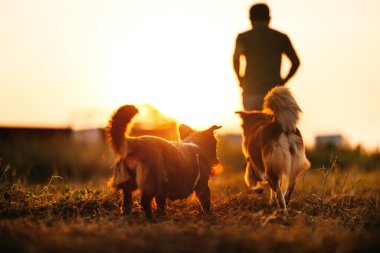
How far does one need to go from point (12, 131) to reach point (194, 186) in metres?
14.5

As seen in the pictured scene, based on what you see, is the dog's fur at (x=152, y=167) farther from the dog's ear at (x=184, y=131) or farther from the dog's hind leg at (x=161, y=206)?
the dog's ear at (x=184, y=131)

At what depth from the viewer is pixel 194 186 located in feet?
21.4

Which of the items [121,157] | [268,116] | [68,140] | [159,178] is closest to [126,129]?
[121,157]

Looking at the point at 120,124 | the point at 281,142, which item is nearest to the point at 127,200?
the point at 120,124

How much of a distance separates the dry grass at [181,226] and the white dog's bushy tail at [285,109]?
1133mm

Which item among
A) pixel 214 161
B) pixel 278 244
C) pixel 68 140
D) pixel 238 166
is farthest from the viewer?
pixel 68 140

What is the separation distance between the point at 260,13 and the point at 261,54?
0.65 meters

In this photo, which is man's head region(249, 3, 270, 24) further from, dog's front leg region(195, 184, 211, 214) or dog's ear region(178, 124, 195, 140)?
dog's front leg region(195, 184, 211, 214)

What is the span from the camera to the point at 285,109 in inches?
262

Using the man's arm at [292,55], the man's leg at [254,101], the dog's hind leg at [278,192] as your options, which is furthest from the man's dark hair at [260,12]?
the dog's hind leg at [278,192]

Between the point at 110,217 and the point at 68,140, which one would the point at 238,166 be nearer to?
the point at 68,140

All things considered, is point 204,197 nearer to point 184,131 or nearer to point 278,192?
point 278,192

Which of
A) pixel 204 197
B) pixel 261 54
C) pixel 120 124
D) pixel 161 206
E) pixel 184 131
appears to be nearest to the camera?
pixel 120 124

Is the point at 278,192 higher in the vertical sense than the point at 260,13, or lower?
lower
